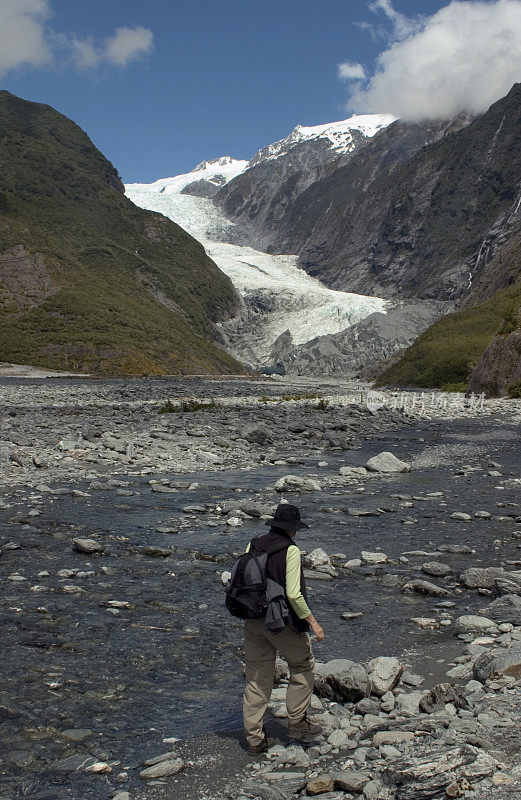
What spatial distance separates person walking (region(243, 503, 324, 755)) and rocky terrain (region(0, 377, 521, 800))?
22cm

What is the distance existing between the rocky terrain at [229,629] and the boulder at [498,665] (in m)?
0.02

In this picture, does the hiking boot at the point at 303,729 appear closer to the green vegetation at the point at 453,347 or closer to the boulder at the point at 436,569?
the boulder at the point at 436,569

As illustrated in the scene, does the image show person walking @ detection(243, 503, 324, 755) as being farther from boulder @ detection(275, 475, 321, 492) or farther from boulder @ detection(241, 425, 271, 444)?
boulder @ detection(241, 425, 271, 444)

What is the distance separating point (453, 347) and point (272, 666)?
60.7 metres

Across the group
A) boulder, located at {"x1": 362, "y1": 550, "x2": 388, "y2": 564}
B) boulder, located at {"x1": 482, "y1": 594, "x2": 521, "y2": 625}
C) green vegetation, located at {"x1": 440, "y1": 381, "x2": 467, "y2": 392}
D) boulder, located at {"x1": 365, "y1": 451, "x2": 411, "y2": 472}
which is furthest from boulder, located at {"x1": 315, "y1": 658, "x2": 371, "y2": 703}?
green vegetation, located at {"x1": 440, "y1": 381, "x2": 467, "y2": 392}

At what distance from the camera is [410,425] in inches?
1232

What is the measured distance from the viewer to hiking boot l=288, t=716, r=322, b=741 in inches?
209

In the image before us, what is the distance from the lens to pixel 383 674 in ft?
19.5

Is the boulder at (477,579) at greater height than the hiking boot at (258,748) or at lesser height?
greater

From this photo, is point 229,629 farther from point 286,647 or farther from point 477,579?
point 477,579

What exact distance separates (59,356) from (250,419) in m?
46.4

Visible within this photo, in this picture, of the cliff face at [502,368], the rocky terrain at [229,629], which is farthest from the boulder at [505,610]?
the cliff face at [502,368]

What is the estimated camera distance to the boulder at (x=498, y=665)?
5676 mm

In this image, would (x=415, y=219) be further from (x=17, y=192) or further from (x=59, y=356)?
(x=59, y=356)
